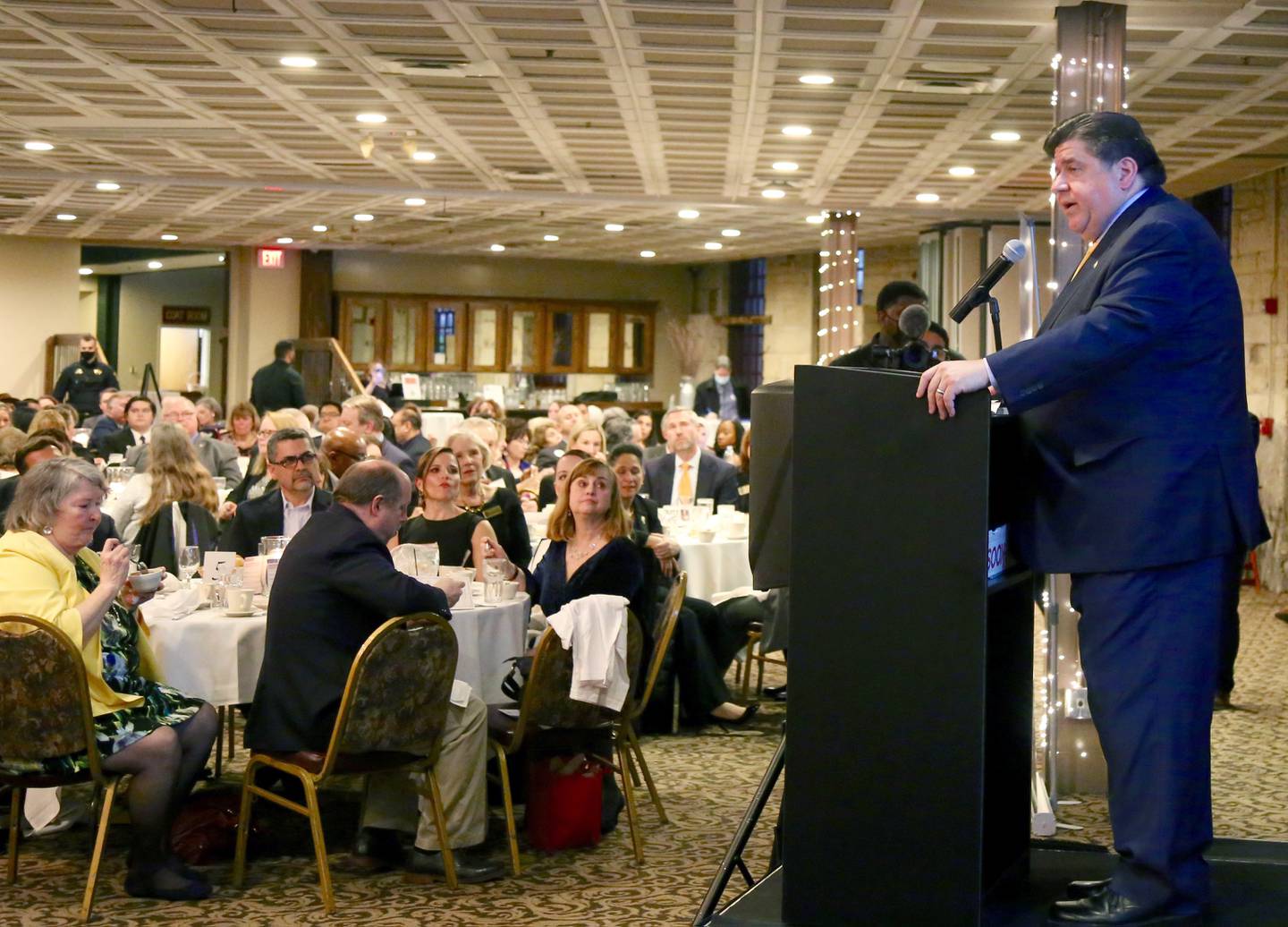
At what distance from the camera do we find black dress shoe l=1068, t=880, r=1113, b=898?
3102 mm

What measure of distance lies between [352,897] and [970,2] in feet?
15.4

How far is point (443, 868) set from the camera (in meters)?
4.92

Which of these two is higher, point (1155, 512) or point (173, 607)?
point (1155, 512)

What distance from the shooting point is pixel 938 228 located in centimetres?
1666

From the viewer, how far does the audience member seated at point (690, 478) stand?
946 centimetres

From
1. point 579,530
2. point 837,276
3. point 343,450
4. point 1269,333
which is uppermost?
point 837,276

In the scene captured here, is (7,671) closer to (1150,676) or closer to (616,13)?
(1150,676)

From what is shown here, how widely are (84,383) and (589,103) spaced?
32.0 feet

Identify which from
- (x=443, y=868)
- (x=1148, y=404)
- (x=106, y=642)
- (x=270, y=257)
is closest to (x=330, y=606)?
(x=106, y=642)

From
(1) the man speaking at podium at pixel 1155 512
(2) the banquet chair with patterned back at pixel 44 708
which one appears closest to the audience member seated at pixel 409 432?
(2) the banquet chair with patterned back at pixel 44 708

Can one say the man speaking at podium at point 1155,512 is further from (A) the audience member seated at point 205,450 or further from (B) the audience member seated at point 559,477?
(A) the audience member seated at point 205,450

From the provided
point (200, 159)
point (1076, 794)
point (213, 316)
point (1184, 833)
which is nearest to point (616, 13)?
point (1076, 794)

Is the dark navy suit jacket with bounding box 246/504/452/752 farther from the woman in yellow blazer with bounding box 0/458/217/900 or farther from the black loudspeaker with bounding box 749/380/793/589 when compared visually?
the black loudspeaker with bounding box 749/380/793/589

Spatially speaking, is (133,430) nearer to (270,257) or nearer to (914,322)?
(914,322)
